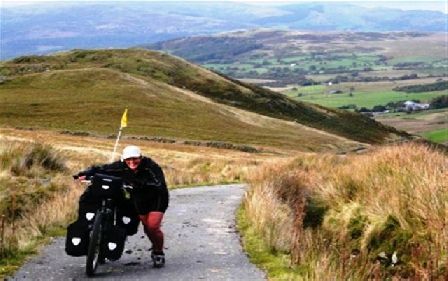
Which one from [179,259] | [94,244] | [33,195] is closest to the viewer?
[94,244]

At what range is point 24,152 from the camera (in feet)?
78.2

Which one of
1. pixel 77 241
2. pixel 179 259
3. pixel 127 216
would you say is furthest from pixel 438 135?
pixel 77 241

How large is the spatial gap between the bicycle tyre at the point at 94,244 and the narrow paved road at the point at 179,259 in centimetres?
25

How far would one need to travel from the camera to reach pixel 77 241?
10.3m

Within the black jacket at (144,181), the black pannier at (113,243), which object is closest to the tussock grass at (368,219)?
the black jacket at (144,181)

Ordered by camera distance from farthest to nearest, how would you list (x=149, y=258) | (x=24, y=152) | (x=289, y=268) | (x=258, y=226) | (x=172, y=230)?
(x=24, y=152), (x=172, y=230), (x=258, y=226), (x=149, y=258), (x=289, y=268)

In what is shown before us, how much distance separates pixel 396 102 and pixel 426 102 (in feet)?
26.5

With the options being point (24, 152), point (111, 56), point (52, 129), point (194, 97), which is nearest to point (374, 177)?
point (24, 152)

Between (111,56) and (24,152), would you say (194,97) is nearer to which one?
(111,56)

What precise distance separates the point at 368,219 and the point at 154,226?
4.64 meters

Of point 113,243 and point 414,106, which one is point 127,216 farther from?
point 414,106

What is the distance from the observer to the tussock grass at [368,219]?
32.5 feet

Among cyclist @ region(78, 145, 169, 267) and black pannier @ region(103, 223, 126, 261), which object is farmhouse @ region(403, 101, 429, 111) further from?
black pannier @ region(103, 223, 126, 261)

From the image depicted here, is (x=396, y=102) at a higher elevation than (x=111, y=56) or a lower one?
lower
